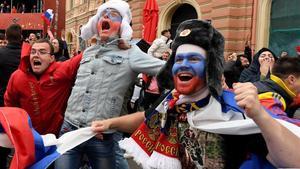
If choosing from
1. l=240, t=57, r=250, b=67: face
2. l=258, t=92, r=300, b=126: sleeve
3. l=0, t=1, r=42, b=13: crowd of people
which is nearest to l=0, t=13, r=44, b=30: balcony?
l=0, t=1, r=42, b=13: crowd of people

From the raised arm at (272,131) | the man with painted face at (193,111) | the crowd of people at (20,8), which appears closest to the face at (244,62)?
the man with painted face at (193,111)

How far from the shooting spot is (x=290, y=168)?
1645 mm

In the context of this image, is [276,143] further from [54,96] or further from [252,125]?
[54,96]

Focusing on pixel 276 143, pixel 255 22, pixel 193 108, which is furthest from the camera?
pixel 255 22

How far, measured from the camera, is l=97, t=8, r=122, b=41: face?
3.19 m

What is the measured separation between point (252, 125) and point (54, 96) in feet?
6.46

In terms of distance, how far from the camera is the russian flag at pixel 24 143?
2125 mm

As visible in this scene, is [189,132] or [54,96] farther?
[54,96]

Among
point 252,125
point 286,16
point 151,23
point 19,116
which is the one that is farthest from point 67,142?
point 286,16

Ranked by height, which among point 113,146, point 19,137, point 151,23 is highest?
point 151,23

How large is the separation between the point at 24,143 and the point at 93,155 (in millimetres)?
993

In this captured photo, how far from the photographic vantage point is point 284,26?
1039 cm

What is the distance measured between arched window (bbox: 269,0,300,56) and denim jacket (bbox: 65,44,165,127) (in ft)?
24.7

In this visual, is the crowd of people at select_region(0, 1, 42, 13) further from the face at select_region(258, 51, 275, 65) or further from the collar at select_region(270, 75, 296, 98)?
the collar at select_region(270, 75, 296, 98)
